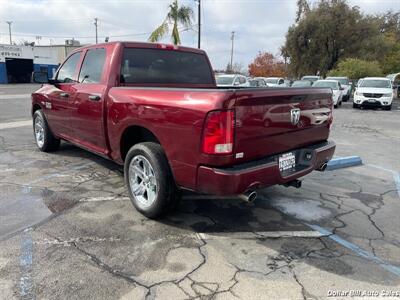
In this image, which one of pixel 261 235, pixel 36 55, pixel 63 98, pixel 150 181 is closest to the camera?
pixel 261 235

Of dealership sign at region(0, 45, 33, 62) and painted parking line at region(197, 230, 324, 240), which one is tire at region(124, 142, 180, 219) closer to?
painted parking line at region(197, 230, 324, 240)

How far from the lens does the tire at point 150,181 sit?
374cm

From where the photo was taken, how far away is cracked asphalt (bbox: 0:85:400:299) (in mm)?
2879

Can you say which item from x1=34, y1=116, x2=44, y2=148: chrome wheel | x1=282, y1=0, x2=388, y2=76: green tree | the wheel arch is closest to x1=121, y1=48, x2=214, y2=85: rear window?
the wheel arch

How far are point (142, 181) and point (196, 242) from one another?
3.25ft

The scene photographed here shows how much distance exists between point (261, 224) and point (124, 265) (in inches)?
64.0

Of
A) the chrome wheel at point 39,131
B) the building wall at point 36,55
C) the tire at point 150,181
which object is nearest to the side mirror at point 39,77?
the chrome wheel at point 39,131

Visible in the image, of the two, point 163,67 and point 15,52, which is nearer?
point 163,67

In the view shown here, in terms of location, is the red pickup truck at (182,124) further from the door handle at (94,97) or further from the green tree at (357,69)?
the green tree at (357,69)

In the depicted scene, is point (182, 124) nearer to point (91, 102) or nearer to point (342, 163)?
point (91, 102)

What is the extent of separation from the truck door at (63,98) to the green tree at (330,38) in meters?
36.1

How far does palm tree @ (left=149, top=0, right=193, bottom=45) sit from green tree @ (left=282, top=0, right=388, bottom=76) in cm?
2112

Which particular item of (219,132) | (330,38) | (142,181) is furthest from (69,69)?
(330,38)

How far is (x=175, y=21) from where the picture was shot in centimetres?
2019
